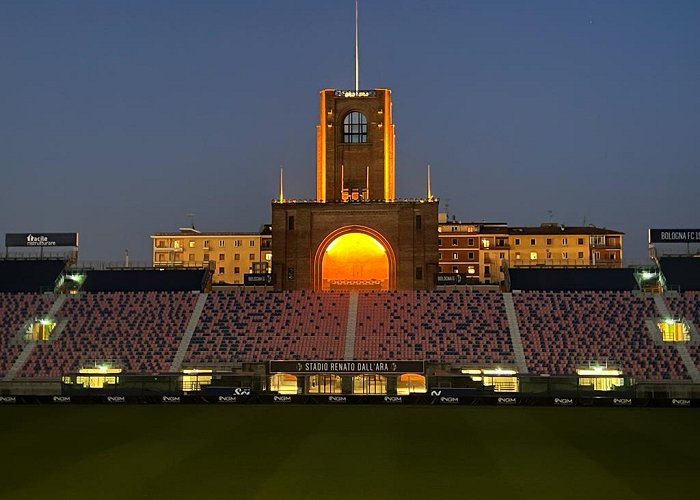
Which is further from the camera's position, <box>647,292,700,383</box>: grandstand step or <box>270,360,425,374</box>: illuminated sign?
<box>647,292,700,383</box>: grandstand step

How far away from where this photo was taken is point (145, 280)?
76438 mm

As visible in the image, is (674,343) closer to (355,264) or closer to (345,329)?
(345,329)

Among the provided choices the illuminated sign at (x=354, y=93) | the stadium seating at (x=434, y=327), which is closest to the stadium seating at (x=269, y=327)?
the stadium seating at (x=434, y=327)

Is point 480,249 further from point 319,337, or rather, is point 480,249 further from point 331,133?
point 319,337

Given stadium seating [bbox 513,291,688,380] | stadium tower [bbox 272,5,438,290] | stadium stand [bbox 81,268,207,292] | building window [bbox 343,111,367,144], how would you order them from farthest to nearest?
1. building window [bbox 343,111,367,144]
2. stadium tower [bbox 272,5,438,290]
3. stadium stand [bbox 81,268,207,292]
4. stadium seating [bbox 513,291,688,380]

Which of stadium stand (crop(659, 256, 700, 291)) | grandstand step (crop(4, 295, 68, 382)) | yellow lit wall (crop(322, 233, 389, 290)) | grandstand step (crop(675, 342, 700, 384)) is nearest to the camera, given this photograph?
grandstand step (crop(675, 342, 700, 384))

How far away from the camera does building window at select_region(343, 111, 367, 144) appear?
84.1 metres

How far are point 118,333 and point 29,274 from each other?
1506cm

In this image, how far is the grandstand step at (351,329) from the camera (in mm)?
65375

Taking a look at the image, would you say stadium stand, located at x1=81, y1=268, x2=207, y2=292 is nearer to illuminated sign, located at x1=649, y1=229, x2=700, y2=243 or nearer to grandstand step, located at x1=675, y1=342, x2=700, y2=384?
grandstand step, located at x1=675, y1=342, x2=700, y2=384

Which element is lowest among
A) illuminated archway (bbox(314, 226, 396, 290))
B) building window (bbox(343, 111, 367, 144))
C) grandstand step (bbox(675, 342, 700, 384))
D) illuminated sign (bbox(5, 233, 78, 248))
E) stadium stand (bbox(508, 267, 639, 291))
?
grandstand step (bbox(675, 342, 700, 384))

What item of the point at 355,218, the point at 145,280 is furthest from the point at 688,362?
the point at 145,280

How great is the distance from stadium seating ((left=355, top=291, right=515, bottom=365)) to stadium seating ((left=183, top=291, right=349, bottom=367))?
7.98ft

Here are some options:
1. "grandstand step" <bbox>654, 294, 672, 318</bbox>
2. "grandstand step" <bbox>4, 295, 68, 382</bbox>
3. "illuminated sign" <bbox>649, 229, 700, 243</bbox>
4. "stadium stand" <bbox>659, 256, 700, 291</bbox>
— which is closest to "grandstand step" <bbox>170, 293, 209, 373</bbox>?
"grandstand step" <bbox>4, 295, 68, 382</bbox>
